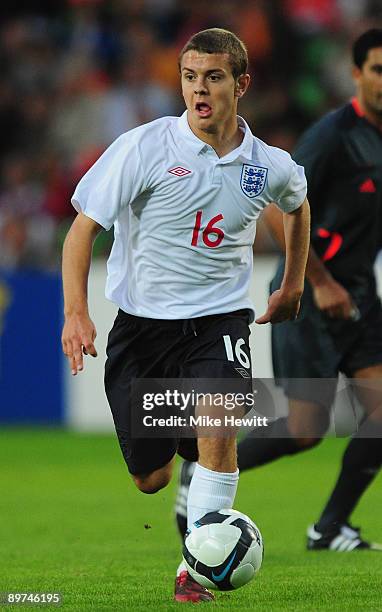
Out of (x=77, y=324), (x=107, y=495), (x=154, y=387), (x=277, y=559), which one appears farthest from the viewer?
(x=107, y=495)

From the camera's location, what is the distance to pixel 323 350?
6.88 m

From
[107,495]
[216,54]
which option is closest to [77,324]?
[216,54]

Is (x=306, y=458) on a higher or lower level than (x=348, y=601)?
lower

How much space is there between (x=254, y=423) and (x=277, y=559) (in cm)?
65

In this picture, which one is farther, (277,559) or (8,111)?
(8,111)

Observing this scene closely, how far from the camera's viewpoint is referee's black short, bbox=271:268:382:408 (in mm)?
6805

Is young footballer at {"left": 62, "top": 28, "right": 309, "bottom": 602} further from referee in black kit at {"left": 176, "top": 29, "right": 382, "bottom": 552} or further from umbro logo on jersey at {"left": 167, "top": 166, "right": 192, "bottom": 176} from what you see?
referee in black kit at {"left": 176, "top": 29, "right": 382, "bottom": 552}

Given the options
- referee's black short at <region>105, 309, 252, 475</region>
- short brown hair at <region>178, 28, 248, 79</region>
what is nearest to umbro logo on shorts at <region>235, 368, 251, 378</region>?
referee's black short at <region>105, 309, 252, 475</region>

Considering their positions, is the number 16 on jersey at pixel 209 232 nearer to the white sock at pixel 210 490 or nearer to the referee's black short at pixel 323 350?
the white sock at pixel 210 490

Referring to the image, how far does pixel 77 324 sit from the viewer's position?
4.74 metres

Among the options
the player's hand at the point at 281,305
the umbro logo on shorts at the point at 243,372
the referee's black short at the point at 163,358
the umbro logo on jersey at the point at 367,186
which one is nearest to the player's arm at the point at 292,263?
the player's hand at the point at 281,305

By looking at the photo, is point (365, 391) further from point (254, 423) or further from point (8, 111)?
point (8, 111)

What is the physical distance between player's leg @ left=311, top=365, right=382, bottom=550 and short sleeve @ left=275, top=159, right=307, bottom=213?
5.20ft

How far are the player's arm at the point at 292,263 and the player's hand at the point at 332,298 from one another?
972mm
